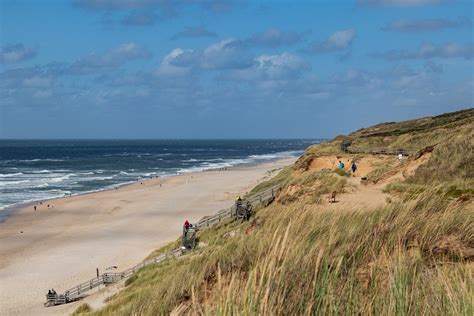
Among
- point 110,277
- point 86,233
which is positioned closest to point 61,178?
point 86,233

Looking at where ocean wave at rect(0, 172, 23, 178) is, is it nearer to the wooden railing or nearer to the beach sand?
the beach sand

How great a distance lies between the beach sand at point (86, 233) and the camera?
83.8ft

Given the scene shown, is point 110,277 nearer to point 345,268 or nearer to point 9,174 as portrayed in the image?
point 345,268

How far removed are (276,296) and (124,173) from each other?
85.0 metres

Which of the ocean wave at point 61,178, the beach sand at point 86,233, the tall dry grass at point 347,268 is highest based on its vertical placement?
the tall dry grass at point 347,268

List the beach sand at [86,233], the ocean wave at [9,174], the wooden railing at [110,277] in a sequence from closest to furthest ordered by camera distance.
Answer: the wooden railing at [110,277] < the beach sand at [86,233] < the ocean wave at [9,174]

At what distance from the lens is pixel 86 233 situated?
38.5 metres

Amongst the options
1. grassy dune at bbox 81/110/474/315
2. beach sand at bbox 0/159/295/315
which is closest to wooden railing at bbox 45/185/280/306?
beach sand at bbox 0/159/295/315

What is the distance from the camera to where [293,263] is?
3.57 m

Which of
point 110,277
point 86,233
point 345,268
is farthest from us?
point 86,233

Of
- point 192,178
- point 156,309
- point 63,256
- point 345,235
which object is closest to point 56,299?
point 63,256

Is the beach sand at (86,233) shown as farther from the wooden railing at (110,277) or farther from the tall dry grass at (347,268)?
the tall dry grass at (347,268)

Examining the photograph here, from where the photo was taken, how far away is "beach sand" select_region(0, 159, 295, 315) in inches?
1006

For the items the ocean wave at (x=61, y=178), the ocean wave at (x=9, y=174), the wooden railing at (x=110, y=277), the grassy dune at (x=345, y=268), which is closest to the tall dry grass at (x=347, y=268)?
the grassy dune at (x=345, y=268)
